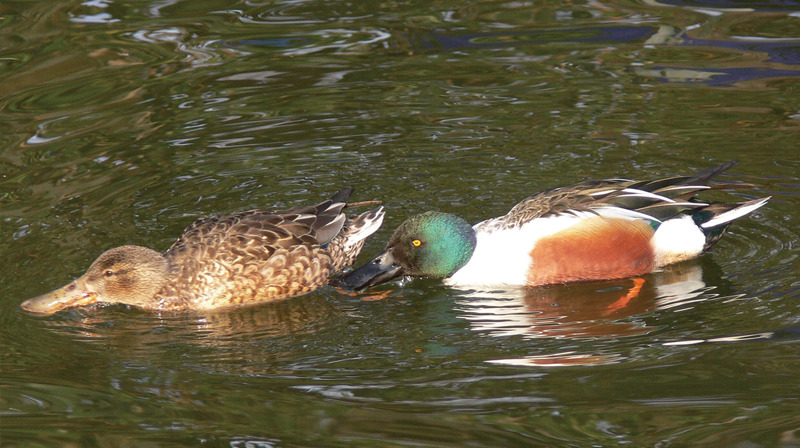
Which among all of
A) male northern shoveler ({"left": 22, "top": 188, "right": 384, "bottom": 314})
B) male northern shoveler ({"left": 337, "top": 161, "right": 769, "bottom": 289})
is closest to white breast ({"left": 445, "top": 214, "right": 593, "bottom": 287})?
male northern shoveler ({"left": 337, "top": 161, "right": 769, "bottom": 289})

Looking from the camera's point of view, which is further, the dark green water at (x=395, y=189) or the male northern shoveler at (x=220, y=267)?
the male northern shoveler at (x=220, y=267)

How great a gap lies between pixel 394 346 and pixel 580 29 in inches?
228

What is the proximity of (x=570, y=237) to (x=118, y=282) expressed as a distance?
279cm

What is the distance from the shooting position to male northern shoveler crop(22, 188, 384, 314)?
20.3ft

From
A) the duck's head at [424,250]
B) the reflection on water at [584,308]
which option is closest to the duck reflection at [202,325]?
the duck's head at [424,250]

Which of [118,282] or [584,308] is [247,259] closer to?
[118,282]

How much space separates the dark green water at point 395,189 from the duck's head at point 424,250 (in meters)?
0.15

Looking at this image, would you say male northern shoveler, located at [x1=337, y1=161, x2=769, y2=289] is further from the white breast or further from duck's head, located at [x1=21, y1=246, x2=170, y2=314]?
duck's head, located at [x1=21, y1=246, x2=170, y2=314]

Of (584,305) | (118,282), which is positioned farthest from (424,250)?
(118,282)

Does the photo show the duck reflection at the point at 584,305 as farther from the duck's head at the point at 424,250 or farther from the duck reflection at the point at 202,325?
the duck reflection at the point at 202,325

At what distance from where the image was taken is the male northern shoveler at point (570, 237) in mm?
6410

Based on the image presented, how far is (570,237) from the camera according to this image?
639cm

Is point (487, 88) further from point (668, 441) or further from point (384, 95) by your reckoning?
point (668, 441)

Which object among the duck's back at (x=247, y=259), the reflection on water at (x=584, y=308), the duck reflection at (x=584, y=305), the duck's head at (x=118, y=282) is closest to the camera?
the reflection on water at (x=584, y=308)
